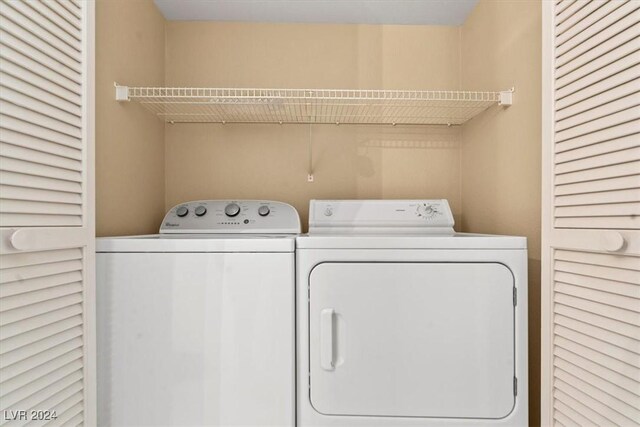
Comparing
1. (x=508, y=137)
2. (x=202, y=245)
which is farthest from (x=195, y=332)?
(x=508, y=137)

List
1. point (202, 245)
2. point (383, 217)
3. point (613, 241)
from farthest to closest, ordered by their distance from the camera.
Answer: point (383, 217) < point (202, 245) < point (613, 241)

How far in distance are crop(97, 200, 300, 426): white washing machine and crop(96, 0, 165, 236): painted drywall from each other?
350 millimetres

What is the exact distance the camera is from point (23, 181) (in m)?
0.99

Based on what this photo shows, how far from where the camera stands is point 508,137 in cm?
172

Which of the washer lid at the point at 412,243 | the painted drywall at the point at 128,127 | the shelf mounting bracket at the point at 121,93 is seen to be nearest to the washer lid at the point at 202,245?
the washer lid at the point at 412,243

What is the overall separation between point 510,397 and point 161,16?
2.56 metres

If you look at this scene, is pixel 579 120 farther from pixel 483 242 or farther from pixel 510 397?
pixel 510 397

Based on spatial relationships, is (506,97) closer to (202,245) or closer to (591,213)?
(591,213)

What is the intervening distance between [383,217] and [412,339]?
0.67 m

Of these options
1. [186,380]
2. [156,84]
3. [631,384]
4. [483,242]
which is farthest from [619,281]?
[156,84]

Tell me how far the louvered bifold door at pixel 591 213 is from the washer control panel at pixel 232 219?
117cm

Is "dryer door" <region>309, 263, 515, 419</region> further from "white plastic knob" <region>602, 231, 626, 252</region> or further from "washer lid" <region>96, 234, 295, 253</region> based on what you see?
"white plastic knob" <region>602, 231, 626, 252</region>

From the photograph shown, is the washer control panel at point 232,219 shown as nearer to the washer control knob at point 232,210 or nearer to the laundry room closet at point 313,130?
the washer control knob at point 232,210

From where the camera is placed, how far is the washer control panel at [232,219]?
193 cm
